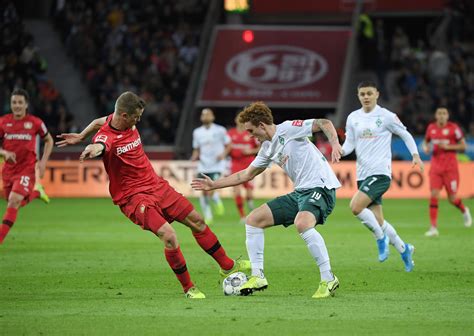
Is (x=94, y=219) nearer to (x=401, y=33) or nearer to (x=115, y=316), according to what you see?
(x=115, y=316)

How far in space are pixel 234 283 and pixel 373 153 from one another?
433 centimetres

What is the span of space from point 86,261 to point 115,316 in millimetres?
5694

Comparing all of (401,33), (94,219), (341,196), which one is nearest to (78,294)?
(94,219)

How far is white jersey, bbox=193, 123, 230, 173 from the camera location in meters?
24.7

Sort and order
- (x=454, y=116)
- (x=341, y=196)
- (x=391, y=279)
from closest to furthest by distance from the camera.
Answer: (x=391, y=279) → (x=341, y=196) → (x=454, y=116)

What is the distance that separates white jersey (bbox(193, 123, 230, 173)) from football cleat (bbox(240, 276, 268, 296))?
1352cm

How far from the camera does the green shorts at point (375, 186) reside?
14.5m

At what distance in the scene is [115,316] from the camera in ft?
31.7

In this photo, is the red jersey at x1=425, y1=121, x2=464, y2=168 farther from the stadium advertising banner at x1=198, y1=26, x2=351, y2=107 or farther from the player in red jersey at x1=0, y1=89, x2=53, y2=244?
the stadium advertising banner at x1=198, y1=26, x2=351, y2=107

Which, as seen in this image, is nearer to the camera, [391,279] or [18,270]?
[391,279]

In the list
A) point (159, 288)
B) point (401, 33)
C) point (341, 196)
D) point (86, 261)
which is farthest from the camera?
point (401, 33)

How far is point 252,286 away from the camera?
11180mm

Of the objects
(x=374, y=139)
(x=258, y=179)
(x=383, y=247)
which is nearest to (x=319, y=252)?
(x=383, y=247)

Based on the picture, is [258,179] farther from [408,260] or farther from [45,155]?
[408,260]
